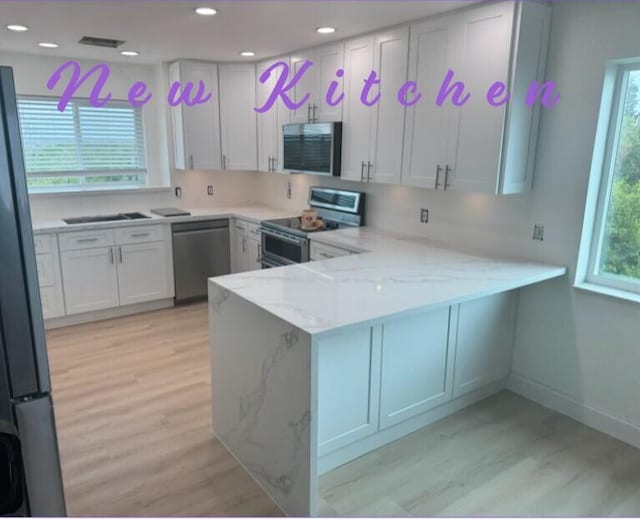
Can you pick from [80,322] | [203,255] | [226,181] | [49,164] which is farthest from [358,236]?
[49,164]

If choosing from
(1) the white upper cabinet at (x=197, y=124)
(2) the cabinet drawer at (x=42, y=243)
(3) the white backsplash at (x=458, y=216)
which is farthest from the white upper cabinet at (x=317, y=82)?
(2) the cabinet drawer at (x=42, y=243)

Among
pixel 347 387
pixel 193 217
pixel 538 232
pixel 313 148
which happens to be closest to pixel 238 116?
pixel 193 217

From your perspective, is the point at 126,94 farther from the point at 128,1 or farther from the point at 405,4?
the point at 405,4

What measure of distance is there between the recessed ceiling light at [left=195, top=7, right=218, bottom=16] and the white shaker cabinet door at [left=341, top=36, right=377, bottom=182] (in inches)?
42.6

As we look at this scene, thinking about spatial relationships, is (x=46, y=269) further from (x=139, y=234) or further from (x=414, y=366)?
(x=414, y=366)

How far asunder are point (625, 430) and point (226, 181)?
14.2 feet

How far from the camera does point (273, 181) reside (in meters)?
5.29

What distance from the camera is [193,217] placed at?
4.68 m

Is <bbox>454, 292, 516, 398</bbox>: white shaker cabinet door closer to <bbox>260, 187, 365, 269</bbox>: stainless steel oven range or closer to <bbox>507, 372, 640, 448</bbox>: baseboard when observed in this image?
<bbox>507, 372, 640, 448</bbox>: baseboard

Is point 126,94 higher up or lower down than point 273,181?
higher up

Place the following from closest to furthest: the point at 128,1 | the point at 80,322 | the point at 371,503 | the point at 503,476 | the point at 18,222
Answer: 1. the point at 18,222
2. the point at 371,503
3. the point at 503,476
4. the point at 128,1
5. the point at 80,322

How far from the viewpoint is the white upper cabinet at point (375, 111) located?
324 centimetres

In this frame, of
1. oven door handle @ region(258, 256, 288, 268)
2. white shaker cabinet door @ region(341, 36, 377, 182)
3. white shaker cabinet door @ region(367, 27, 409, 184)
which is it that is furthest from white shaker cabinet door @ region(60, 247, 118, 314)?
white shaker cabinet door @ region(367, 27, 409, 184)

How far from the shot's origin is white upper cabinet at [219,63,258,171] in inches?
184
